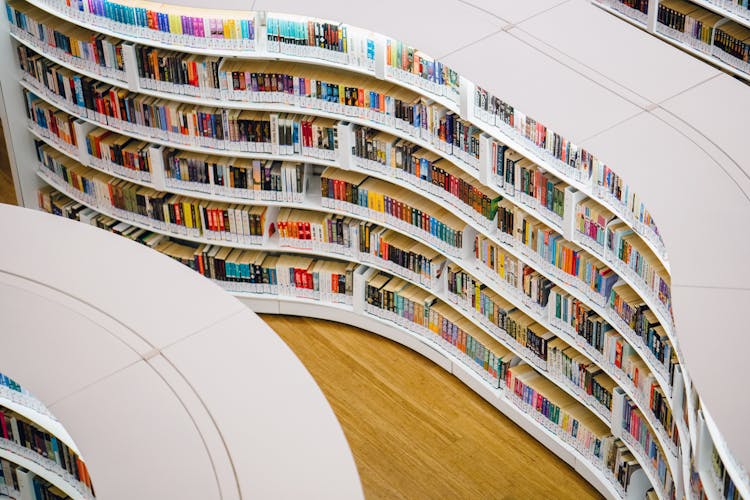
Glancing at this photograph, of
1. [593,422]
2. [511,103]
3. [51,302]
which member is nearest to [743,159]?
[511,103]

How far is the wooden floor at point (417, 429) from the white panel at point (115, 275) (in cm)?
281

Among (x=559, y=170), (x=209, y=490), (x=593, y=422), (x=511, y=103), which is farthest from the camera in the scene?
(x=593, y=422)

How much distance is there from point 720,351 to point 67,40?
5236 mm

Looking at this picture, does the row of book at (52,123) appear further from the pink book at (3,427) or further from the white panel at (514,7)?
the white panel at (514,7)

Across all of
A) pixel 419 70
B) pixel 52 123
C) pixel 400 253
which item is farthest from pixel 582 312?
pixel 52 123

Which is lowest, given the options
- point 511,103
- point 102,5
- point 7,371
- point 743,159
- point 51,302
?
point 7,371

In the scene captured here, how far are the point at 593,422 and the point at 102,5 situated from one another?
417 centimetres

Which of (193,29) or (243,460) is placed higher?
(193,29)

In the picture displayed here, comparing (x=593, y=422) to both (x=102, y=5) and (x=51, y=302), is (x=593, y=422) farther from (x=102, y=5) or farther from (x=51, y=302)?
(x=102, y=5)

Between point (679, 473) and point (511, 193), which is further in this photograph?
point (511, 193)

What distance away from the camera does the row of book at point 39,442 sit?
566cm

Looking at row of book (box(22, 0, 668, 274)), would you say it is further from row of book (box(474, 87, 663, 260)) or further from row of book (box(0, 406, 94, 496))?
row of book (box(0, 406, 94, 496))

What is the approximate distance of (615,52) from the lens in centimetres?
665

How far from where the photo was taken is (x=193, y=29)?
7762 millimetres
